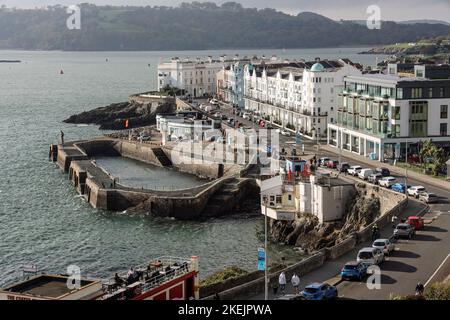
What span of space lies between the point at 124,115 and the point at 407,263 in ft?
280

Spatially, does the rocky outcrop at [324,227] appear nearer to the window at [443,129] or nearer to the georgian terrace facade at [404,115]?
the georgian terrace facade at [404,115]

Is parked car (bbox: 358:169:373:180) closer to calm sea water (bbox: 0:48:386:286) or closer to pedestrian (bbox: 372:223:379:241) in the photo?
calm sea water (bbox: 0:48:386:286)

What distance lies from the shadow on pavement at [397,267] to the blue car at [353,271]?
69.2 inches

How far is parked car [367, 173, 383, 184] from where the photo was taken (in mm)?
46938

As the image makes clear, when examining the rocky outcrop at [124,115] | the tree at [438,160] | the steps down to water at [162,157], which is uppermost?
the tree at [438,160]

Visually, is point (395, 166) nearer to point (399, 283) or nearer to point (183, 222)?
point (183, 222)

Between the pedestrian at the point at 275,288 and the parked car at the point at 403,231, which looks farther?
the parked car at the point at 403,231

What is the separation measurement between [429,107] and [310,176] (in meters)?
15.9

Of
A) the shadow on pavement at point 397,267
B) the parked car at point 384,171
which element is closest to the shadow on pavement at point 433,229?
the shadow on pavement at point 397,267

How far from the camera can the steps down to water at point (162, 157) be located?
75750 mm

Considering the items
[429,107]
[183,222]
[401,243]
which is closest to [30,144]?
[183,222]

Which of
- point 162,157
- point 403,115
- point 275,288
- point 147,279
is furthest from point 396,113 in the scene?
point 147,279

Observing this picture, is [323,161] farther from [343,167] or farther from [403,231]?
[403,231]
